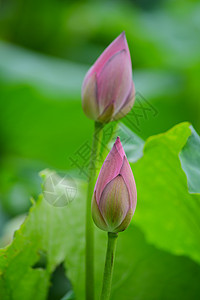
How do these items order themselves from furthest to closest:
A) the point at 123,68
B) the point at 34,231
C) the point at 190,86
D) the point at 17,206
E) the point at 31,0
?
the point at 31,0, the point at 190,86, the point at 17,206, the point at 34,231, the point at 123,68

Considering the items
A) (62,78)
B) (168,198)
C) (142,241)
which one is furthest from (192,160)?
(62,78)

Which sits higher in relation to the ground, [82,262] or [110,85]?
[110,85]

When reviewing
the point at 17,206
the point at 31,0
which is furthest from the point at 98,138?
the point at 31,0

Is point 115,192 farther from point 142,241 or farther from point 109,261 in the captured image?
point 142,241

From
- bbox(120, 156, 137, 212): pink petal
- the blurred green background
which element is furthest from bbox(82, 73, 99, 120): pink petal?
the blurred green background

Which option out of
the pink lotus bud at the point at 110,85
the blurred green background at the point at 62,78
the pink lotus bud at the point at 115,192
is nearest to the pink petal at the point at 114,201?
the pink lotus bud at the point at 115,192

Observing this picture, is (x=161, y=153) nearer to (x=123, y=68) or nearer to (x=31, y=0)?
(x=123, y=68)
